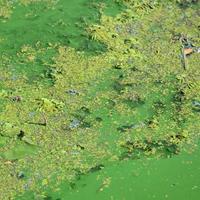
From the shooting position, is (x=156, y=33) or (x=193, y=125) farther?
(x=156, y=33)

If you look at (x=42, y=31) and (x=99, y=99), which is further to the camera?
(x=42, y=31)

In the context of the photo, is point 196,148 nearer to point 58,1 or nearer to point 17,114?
point 17,114

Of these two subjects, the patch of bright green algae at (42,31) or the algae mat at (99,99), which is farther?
the patch of bright green algae at (42,31)

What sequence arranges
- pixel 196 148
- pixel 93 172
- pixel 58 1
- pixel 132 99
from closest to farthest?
pixel 93 172 < pixel 196 148 < pixel 132 99 < pixel 58 1

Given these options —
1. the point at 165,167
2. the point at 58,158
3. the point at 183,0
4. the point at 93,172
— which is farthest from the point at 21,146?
the point at 183,0

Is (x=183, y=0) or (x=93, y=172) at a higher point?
(x=183, y=0)

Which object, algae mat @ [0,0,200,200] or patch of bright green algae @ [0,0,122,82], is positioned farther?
patch of bright green algae @ [0,0,122,82]

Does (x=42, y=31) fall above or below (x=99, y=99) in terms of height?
above

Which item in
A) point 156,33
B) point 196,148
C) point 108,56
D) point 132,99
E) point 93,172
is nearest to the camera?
point 93,172
